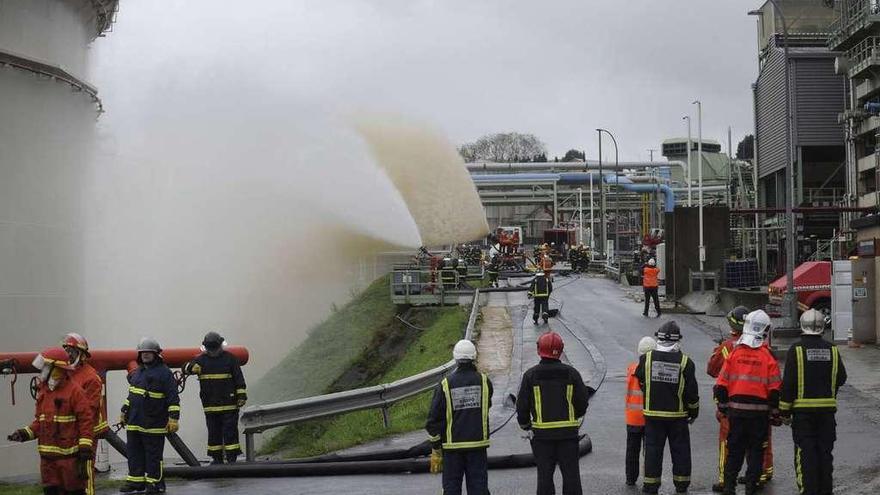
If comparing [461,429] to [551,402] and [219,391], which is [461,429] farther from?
[219,391]

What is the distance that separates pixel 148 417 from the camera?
10.5m

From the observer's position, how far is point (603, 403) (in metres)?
15.6

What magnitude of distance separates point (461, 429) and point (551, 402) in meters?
0.82

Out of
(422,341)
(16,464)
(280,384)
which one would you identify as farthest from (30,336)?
(422,341)

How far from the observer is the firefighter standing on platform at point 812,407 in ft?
29.5

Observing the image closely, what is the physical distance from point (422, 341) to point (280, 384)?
4523 mm

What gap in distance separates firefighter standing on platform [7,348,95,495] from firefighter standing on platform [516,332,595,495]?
418 centimetres

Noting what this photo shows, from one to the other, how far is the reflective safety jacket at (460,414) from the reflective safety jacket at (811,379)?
2791 millimetres

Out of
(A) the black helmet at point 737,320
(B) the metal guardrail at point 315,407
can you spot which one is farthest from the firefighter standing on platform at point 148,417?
(A) the black helmet at point 737,320

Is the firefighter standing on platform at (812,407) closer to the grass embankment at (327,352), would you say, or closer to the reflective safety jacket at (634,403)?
the reflective safety jacket at (634,403)

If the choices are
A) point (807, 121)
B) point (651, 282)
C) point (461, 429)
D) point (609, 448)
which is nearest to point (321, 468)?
point (461, 429)

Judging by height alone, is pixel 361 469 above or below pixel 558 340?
below

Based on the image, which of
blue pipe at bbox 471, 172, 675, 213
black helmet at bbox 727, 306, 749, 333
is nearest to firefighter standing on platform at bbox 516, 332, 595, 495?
black helmet at bbox 727, 306, 749, 333

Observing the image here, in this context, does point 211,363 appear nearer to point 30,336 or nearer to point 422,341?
point 30,336
